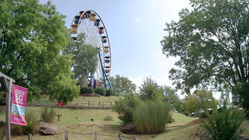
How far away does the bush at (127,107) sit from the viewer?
20.0 m

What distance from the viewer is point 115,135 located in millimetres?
16828

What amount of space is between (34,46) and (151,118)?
811 centimetres

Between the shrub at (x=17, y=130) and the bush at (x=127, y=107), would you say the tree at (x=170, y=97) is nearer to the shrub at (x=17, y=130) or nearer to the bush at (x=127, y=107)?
the bush at (x=127, y=107)

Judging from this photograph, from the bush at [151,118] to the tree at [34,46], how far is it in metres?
5.87

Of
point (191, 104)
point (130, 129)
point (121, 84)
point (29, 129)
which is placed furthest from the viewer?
A: point (121, 84)

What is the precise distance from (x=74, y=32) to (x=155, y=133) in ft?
111

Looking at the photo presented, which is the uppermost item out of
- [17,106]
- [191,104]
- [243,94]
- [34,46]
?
[34,46]

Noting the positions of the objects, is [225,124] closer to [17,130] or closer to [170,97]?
[17,130]

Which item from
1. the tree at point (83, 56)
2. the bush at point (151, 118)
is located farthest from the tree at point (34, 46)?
the tree at point (83, 56)

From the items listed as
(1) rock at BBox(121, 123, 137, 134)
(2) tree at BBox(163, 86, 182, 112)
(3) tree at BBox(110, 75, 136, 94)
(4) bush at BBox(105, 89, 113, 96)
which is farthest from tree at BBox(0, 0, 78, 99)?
(3) tree at BBox(110, 75, 136, 94)

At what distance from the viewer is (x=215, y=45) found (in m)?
20.6

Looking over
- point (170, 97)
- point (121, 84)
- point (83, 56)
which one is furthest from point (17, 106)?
point (121, 84)

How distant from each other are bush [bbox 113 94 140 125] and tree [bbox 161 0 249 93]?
3931 mm

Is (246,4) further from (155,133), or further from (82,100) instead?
(82,100)
